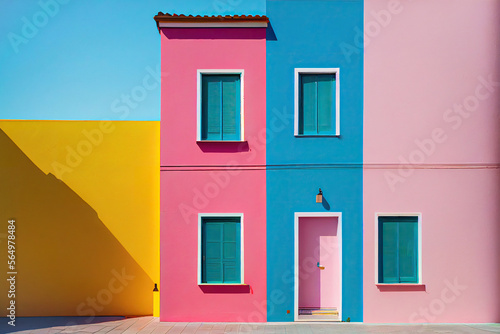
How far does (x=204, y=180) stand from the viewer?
7.55 metres

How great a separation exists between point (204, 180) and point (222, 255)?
1617mm

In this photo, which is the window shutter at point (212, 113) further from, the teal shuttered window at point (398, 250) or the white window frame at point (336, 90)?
the teal shuttered window at point (398, 250)

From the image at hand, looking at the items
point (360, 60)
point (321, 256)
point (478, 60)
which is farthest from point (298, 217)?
point (478, 60)

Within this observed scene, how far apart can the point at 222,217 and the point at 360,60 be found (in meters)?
4.42

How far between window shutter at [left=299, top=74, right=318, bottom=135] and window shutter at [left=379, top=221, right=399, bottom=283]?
259 centimetres

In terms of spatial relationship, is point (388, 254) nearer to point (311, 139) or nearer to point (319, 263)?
point (319, 263)

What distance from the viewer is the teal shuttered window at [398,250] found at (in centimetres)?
739

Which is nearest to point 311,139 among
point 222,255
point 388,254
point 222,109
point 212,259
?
point 222,109

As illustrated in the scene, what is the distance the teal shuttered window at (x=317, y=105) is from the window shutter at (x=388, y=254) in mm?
2389

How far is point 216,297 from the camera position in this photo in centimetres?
740

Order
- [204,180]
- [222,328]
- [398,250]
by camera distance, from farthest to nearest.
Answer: [204,180] → [398,250] → [222,328]

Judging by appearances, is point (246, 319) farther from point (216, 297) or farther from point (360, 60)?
point (360, 60)

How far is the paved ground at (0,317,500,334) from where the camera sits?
6906mm

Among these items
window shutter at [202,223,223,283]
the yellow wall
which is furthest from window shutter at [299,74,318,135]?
the yellow wall
